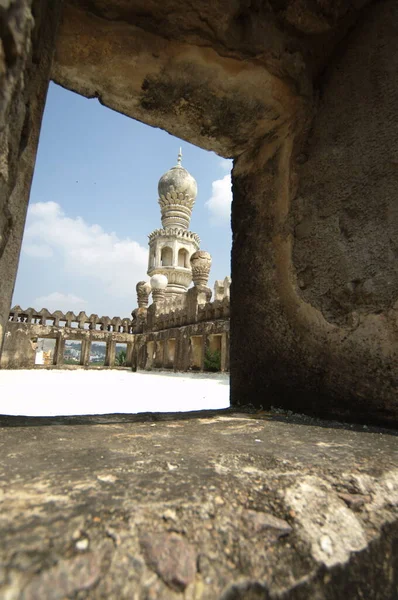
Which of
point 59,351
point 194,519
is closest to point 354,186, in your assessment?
point 194,519

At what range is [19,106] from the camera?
76cm

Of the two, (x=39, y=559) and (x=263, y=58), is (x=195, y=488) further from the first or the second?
(x=263, y=58)

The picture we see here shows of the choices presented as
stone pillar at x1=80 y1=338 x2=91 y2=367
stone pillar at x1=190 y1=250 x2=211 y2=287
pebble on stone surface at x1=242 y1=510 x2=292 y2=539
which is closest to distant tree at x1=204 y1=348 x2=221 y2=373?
stone pillar at x1=190 y1=250 x2=211 y2=287

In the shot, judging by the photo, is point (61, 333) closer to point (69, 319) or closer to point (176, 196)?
point (69, 319)

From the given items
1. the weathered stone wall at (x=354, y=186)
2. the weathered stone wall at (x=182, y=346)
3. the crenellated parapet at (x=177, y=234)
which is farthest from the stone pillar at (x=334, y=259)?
the crenellated parapet at (x=177, y=234)

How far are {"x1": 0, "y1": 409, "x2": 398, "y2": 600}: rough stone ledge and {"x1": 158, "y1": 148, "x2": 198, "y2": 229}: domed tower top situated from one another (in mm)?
22597

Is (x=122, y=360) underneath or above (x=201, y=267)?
underneath

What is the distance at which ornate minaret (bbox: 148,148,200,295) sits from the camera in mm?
20969

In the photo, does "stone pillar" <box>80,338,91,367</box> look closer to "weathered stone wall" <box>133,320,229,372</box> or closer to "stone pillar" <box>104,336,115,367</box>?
"stone pillar" <box>104,336,115,367</box>

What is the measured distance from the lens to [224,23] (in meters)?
1.30

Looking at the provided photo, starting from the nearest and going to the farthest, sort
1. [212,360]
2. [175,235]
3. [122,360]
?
[212,360]
[122,360]
[175,235]

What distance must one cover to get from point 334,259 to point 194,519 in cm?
118

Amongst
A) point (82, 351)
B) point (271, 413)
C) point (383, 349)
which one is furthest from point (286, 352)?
point (82, 351)

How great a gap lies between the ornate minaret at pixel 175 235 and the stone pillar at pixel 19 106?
18.7 metres
